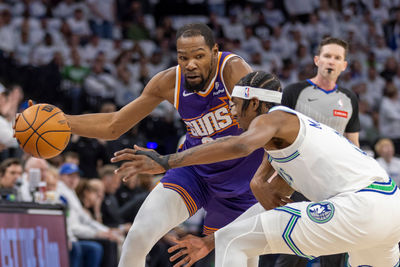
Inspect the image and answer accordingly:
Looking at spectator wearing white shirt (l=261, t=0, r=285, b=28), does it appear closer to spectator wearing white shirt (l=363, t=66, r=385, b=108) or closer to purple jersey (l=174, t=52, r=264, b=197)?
spectator wearing white shirt (l=363, t=66, r=385, b=108)

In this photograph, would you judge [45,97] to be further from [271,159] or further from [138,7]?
[271,159]

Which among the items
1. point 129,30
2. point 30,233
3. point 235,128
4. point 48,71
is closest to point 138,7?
point 129,30

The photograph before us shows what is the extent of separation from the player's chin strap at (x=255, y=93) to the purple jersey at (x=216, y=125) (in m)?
0.80

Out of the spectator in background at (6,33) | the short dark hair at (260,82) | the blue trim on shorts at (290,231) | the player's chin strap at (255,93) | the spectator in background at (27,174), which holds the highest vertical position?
the spectator in background at (6,33)

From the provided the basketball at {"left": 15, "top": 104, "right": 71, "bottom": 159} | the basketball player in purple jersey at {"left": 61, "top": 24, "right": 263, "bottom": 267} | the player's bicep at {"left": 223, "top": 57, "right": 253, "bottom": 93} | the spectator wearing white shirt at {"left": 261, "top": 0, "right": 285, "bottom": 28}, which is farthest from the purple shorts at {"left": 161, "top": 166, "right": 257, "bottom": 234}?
the spectator wearing white shirt at {"left": 261, "top": 0, "right": 285, "bottom": 28}

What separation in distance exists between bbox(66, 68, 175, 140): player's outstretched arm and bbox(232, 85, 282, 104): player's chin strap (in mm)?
1120

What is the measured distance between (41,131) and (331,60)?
2640mm

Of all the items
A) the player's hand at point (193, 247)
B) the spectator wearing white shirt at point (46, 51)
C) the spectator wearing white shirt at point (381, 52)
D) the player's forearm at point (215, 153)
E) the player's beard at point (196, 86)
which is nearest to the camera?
the player's forearm at point (215, 153)

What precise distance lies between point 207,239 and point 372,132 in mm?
9092

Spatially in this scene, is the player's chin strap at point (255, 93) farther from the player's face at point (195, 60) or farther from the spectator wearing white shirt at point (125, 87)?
the spectator wearing white shirt at point (125, 87)

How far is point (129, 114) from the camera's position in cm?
537

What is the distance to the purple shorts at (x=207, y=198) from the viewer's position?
5102 millimetres

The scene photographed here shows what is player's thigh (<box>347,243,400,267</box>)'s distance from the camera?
426 centimetres

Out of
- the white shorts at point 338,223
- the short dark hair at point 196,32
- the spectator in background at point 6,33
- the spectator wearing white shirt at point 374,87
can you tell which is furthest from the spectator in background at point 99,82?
the white shorts at point 338,223
